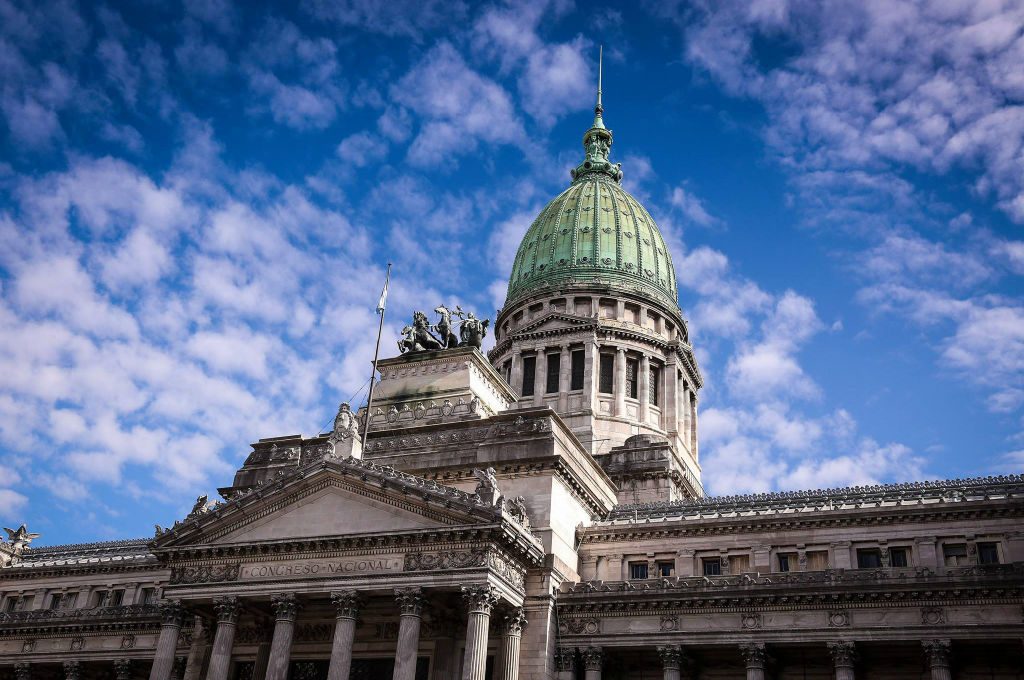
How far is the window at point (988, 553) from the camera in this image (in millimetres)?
47000

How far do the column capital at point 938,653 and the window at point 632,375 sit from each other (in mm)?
41397

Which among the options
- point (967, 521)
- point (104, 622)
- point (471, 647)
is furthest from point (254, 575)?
point (967, 521)

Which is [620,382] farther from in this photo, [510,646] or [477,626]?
[477,626]

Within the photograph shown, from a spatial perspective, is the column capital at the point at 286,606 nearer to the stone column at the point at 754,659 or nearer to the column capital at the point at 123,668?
the column capital at the point at 123,668

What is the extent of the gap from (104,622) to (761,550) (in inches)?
1569

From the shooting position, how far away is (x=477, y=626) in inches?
1702

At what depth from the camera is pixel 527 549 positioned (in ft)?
153

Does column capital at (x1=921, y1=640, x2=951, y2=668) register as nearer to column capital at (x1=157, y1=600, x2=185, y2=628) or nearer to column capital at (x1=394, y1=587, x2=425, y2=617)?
column capital at (x1=394, y1=587, x2=425, y2=617)

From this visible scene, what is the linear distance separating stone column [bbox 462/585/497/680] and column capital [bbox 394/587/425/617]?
2170 millimetres

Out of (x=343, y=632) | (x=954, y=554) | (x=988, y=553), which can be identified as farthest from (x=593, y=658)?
(x=988, y=553)

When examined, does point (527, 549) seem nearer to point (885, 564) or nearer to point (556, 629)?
point (556, 629)

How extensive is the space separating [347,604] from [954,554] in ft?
95.4

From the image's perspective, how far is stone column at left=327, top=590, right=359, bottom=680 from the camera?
44375mm

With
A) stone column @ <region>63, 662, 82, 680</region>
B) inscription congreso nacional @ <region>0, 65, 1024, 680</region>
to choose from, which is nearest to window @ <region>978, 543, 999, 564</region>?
inscription congreso nacional @ <region>0, 65, 1024, 680</region>
